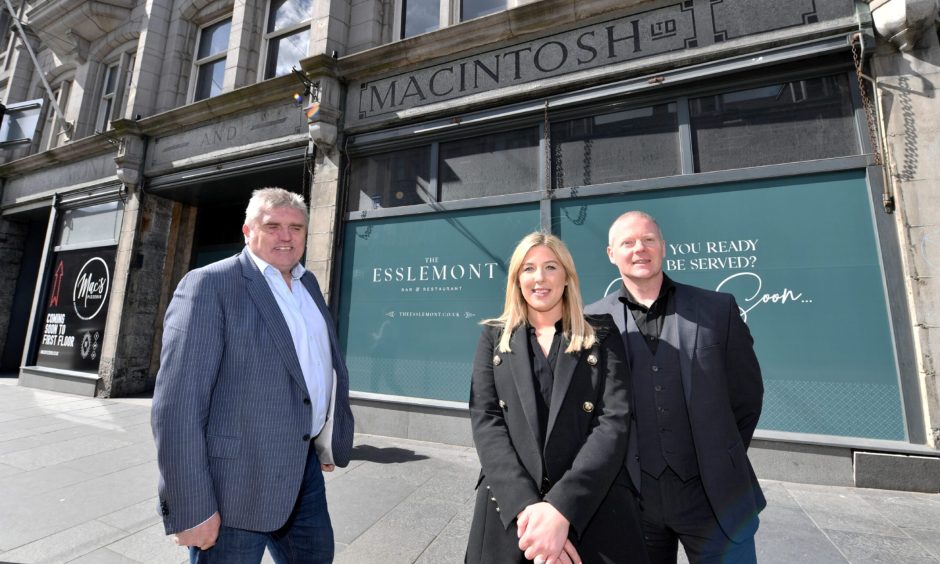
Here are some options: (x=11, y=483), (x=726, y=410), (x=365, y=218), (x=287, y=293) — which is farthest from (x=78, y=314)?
(x=726, y=410)

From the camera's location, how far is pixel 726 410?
175 cm

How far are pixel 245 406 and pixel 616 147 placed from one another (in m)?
5.34

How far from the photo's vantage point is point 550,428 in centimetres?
155

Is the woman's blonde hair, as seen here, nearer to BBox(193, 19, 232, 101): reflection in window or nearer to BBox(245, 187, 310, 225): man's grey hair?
BBox(245, 187, 310, 225): man's grey hair

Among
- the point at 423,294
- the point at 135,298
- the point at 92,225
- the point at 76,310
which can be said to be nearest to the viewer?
the point at 423,294

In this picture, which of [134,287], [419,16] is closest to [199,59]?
[134,287]

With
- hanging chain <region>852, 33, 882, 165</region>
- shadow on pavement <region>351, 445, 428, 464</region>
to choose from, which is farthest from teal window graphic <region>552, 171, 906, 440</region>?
shadow on pavement <region>351, 445, 428, 464</region>

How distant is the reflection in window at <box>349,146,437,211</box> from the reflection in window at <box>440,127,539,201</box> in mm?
335

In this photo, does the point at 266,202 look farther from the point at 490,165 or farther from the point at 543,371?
the point at 490,165

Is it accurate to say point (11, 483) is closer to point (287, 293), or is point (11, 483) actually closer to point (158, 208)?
point (287, 293)

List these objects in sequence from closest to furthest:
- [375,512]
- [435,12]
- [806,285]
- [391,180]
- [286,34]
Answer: [375,512] → [806,285] → [391,180] → [435,12] → [286,34]

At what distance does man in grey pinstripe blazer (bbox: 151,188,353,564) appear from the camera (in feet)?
4.94

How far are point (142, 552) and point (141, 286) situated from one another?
330 inches

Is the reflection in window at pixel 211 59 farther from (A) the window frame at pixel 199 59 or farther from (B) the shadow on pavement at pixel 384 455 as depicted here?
(B) the shadow on pavement at pixel 384 455
